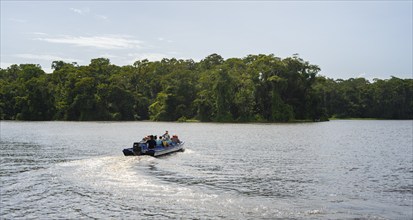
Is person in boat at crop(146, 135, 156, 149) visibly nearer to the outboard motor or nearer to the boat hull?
the boat hull

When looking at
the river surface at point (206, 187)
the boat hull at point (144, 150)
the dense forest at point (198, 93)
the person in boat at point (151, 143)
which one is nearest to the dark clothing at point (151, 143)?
the person in boat at point (151, 143)

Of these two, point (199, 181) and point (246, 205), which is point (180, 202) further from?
point (199, 181)

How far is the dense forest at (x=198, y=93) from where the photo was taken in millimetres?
121688

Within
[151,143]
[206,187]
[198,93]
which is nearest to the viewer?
[206,187]

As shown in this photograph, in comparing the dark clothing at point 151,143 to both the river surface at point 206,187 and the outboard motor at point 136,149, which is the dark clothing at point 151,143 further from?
the outboard motor at point 136,149

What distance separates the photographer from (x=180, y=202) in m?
19.5

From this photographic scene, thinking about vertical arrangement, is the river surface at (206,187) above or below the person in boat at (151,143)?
below

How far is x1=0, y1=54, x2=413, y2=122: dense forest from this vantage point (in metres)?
122

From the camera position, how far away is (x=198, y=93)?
430ft

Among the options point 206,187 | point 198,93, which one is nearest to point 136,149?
point 206,187

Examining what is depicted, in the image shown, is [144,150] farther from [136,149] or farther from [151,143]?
[151,143]

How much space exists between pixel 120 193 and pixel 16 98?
Answer: 124755mm

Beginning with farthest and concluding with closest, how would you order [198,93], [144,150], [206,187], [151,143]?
1. [198,93]
2. [151,143]
3. [144,150]
4. [206,187]

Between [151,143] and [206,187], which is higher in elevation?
[151,143]
